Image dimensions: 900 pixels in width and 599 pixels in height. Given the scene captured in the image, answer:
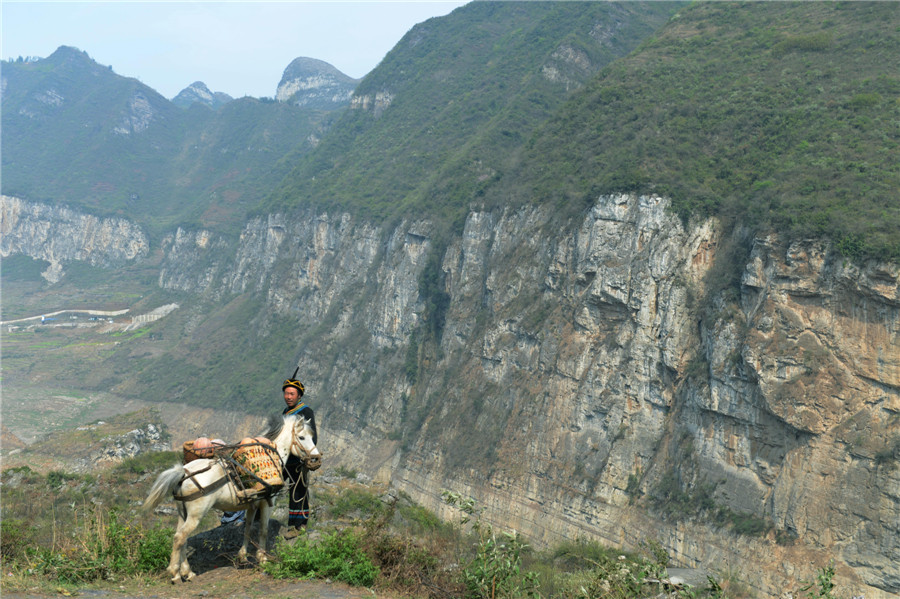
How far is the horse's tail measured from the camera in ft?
26.3

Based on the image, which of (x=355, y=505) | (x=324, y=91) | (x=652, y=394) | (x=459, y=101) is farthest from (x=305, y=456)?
(x=324, y=91)

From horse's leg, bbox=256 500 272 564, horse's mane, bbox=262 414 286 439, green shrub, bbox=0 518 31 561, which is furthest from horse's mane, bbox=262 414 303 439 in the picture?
green shrub, bbox=0 518 31 561

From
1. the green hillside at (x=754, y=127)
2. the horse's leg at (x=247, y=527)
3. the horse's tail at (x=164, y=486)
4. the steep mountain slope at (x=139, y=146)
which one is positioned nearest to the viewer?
the horse's tail at (x=164, y=486)

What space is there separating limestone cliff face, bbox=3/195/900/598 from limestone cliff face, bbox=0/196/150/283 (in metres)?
90.4

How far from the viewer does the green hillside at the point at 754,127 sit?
29.6m

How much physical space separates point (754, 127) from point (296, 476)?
37.1m

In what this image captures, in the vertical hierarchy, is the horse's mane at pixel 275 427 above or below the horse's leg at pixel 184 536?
above

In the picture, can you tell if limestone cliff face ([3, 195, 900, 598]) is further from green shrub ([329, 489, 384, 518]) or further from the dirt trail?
the dirt trail

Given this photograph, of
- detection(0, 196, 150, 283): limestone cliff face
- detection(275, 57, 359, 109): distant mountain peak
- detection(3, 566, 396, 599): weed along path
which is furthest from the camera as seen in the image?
detection(275, 57, 359, 109): distant mountain peak

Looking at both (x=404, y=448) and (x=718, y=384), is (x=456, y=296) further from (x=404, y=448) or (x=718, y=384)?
(x=718, y=384)

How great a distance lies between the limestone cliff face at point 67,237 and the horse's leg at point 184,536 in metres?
131

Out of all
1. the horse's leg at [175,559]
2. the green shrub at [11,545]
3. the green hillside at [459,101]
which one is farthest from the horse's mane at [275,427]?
the green hillside at [459,101]

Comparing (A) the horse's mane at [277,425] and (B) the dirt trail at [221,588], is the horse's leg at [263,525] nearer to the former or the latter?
(B) the dirt trail at [221,588]

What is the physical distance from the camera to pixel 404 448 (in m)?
48.9
